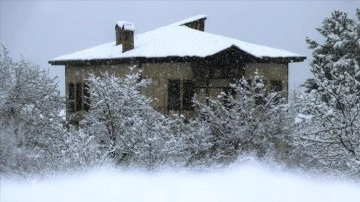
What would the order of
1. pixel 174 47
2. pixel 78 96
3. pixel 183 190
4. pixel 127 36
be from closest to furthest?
pixel 183 190, pixel 174 47, pixel 127 36, pixel 78 96

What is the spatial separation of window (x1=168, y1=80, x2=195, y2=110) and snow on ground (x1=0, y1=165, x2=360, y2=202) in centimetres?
1337

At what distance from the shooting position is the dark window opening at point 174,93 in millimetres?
15797

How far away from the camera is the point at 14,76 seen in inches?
464

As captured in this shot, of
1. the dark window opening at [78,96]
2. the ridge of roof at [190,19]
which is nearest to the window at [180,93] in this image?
the dark window opening at [78,96]

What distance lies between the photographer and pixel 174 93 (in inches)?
628

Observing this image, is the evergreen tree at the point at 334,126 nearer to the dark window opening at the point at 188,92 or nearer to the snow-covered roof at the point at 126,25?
the dark window opening at the point at 188,92

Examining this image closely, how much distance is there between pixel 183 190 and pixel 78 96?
15.3m

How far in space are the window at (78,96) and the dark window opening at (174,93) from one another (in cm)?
259

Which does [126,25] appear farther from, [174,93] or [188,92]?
[188,92]

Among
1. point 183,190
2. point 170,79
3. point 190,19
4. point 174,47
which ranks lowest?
point 183,190

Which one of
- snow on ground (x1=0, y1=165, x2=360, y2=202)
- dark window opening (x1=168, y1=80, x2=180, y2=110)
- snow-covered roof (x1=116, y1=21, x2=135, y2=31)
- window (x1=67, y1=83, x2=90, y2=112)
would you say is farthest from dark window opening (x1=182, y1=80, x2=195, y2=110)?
snow on ground (x1=0, y1=165, x2=360, y2=202)

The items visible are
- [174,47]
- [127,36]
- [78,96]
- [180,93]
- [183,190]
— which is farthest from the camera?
[78,96]

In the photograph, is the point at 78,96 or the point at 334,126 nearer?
the point at 334,126

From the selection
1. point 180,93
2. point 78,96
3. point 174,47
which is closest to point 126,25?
point 174,47
